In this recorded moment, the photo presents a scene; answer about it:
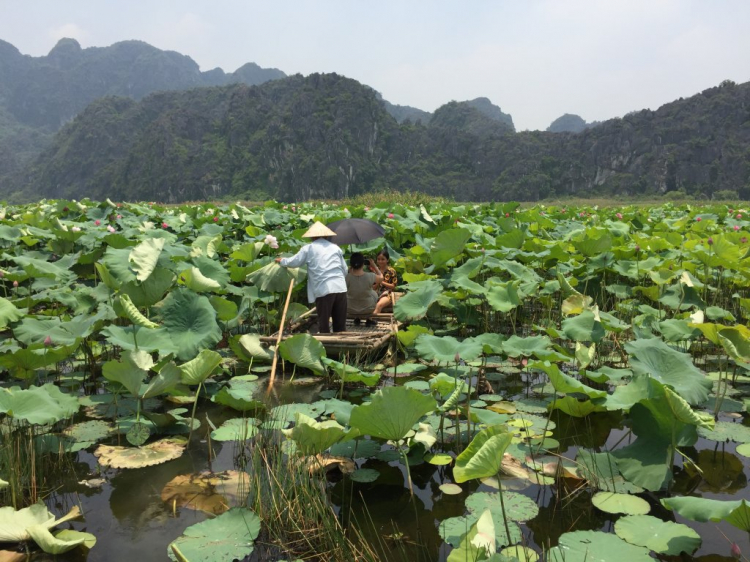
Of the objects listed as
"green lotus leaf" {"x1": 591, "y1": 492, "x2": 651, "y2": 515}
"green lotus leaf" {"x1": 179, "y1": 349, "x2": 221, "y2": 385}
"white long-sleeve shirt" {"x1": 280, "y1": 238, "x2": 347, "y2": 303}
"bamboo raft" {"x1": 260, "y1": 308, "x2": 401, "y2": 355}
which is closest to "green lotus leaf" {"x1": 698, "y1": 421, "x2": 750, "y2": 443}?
"green lotus leaf" {"x1": 591, "y1": 492, "x2": 651, "y2": 515}

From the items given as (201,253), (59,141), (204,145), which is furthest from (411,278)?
(59,141)

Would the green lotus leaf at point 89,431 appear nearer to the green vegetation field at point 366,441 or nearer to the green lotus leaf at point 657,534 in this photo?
the green vegetation field at point 366,441

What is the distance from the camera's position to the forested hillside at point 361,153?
58000 millimetres

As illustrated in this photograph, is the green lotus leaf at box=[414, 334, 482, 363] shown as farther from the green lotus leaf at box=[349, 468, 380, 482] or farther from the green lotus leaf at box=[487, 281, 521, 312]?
the green lotus leaf at box=[487, 281, 521, 312]

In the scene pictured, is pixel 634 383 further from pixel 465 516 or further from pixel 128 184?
pixel 128 184

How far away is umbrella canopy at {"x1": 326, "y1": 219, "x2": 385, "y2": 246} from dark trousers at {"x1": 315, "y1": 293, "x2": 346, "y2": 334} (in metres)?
0.66

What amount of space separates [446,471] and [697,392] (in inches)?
45.7

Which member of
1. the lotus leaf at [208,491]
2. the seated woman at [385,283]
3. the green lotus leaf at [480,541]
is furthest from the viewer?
the seated woman at [385,283]

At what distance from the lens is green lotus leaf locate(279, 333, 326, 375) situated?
3.38 m

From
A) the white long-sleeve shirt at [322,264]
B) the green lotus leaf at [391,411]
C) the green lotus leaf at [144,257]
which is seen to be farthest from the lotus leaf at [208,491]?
the white long-sleeve shirt at [322,264]

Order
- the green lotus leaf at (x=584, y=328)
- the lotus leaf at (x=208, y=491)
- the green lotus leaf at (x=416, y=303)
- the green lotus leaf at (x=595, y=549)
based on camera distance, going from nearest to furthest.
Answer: the green lotus leaf at (x=595, y=549) → the lotus leaf at (x=208, y=491) → the green lotus leaf at (x=584, y=328) → the green lotus leaf at (x=416, y=303)

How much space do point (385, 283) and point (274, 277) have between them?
1.23 m

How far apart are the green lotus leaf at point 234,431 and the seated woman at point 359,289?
2.24 metres

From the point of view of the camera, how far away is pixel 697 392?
243cm
